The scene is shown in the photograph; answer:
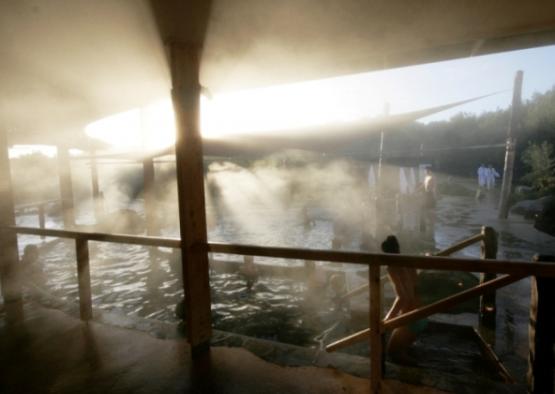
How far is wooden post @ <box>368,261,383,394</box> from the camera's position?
228cm

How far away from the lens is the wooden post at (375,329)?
228cm

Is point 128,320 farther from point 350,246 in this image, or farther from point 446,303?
point 350,246

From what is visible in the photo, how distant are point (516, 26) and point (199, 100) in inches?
110

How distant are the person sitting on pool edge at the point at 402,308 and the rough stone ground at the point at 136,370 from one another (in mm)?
1424

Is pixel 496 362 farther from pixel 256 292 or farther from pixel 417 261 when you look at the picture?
pixel 256 292

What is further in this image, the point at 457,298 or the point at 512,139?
the point at 512,139

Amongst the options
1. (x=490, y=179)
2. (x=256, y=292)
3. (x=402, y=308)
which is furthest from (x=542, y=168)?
(x=402, y=308)

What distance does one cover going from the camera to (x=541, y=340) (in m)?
2.21

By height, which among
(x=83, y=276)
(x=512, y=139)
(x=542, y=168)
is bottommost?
(x=83, y=276)

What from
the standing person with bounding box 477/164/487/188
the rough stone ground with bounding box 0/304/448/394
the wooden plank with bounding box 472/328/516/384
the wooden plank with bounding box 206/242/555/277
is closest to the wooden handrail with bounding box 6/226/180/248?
the wooden plank with bounding box 206/242/555/277

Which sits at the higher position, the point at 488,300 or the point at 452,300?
the point at 452,300

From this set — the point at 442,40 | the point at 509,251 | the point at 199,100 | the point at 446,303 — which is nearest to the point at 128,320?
the point at 199,100

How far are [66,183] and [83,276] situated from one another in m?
10.7

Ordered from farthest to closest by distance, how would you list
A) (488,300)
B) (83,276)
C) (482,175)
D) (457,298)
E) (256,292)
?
(482,175), (256,292), (488,300), (83,276), (457,298)
